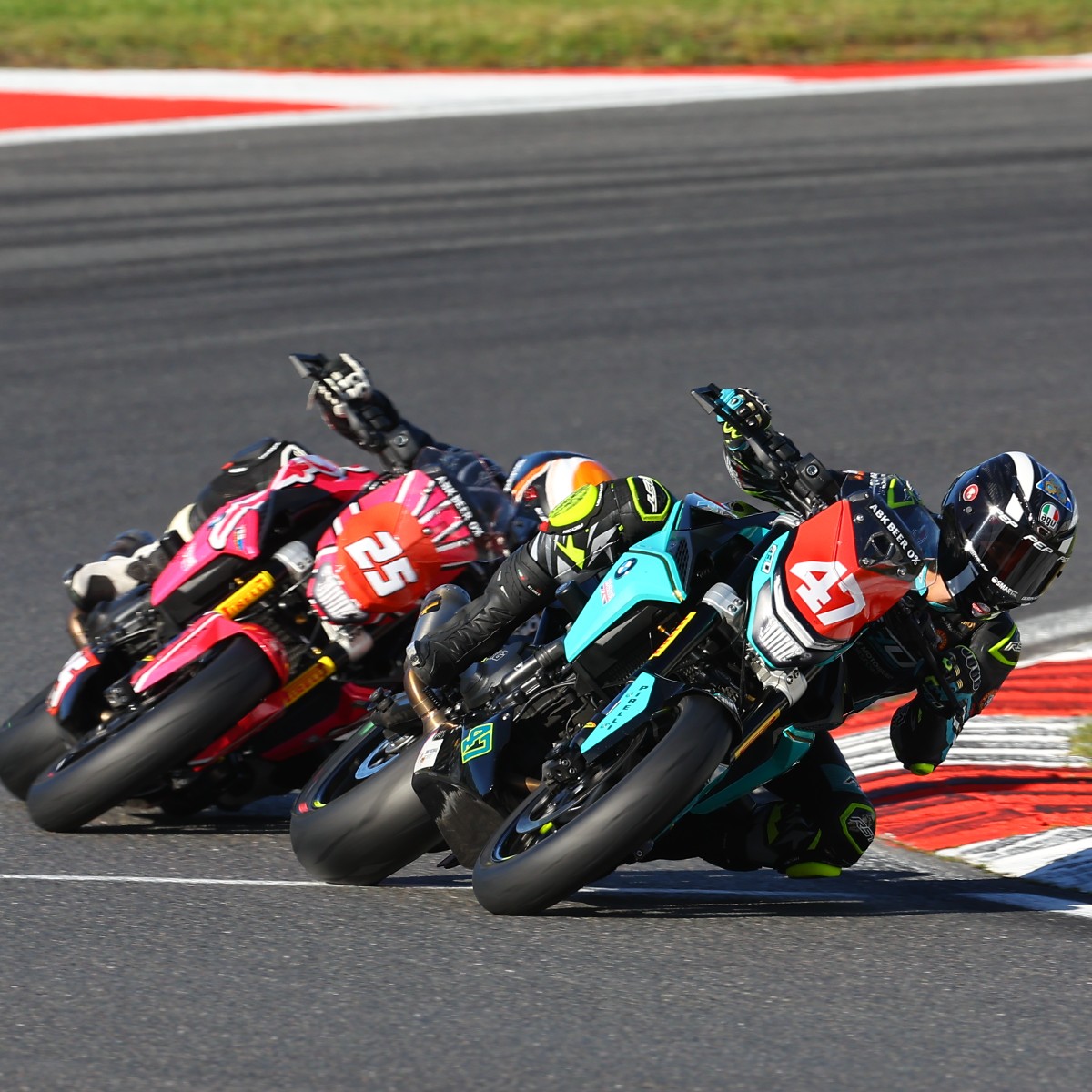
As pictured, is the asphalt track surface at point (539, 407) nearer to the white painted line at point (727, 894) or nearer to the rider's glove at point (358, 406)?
the white painted line at point (727, 894)

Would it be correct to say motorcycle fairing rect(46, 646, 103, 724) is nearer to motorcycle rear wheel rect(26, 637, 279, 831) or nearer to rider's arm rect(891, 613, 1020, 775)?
motorcycle rear wheel rect(26, 637, 279, 831)

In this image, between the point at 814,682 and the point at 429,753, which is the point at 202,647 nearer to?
the point at 429,753

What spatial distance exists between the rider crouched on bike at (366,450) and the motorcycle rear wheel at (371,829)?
2.14 ft

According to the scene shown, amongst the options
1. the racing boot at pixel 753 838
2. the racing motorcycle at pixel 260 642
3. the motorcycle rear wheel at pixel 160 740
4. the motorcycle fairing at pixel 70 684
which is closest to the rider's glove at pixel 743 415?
the racing motorcycle at pixel 260 642

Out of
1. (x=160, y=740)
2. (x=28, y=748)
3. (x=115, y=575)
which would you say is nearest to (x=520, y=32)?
(x=115, y=575)

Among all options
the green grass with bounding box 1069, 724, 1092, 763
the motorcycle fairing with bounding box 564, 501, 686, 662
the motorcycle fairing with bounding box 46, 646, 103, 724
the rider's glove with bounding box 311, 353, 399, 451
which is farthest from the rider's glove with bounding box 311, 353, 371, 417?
the green grass with bounding box 1069, 724, 1092, 763

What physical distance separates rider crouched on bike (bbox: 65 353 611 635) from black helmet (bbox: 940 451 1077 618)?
1.05m

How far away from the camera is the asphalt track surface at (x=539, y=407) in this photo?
12.9ft

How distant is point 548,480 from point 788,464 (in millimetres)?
737

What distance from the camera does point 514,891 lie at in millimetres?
4500

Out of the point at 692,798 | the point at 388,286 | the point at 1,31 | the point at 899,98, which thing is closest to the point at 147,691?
the point at 692,798

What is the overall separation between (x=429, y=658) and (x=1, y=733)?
5.30 ft

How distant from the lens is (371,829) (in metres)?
4.92

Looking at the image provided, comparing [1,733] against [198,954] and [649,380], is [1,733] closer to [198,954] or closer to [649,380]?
[198,954]
